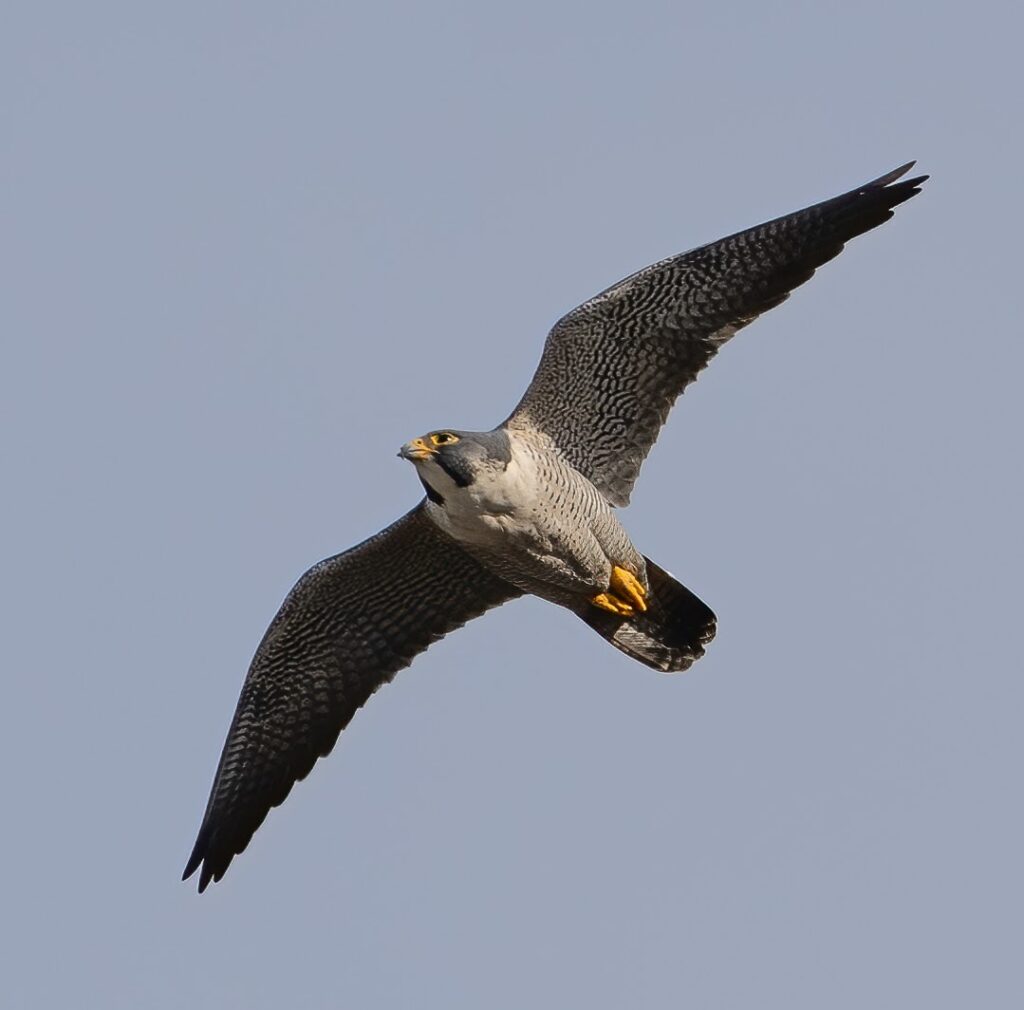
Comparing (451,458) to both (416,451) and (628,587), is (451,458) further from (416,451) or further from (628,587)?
(628,587)

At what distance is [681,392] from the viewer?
614 inches

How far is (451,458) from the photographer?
14.0m

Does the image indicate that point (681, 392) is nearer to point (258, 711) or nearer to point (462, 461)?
point (462, 461)

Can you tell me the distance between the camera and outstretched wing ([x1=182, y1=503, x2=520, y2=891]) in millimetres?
16016

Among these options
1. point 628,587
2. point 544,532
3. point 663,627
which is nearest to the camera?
point 544,532

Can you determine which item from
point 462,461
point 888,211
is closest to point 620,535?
point 462,461

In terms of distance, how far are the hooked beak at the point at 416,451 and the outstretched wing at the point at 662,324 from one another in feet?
4.78

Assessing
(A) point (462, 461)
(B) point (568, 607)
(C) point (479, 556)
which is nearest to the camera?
(A) point (462, 461)

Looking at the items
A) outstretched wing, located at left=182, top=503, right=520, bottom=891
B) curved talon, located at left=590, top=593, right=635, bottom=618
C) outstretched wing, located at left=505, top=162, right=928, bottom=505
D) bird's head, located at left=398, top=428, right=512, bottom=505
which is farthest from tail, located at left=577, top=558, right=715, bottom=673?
bird's head, located at left=398, top=428, right=512, bottom=505

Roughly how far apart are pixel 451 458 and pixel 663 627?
9.97ft

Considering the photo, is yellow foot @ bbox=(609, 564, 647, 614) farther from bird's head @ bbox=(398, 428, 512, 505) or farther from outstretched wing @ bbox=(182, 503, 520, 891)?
bird's head @ bbox=(398, 428, 512, 505)

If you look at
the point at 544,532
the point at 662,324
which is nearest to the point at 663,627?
the point at 544,532

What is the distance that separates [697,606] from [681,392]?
177 centimetres

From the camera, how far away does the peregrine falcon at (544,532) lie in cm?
1457
